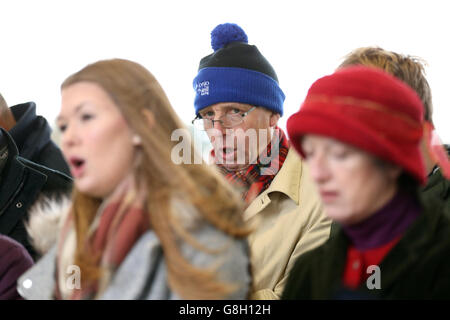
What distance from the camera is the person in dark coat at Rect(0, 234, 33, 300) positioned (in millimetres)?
1996

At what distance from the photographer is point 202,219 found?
148cm

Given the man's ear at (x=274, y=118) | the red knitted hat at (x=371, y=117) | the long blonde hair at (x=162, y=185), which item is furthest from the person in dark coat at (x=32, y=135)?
the red knitted hat at (x=371, y=117)

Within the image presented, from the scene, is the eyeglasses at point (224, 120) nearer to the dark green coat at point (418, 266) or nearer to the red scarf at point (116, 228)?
the red scarf at point (116, 228)

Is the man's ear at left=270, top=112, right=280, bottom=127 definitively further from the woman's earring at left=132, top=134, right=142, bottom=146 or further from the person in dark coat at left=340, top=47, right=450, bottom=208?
the woman's earring at left=132, top=134, right=142, bottom=146

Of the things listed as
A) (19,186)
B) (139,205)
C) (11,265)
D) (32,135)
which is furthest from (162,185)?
(32,135)

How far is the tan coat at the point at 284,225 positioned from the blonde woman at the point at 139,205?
1.08 m

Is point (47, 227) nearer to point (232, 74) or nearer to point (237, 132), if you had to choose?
point (237, 132)

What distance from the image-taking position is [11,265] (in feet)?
6.75

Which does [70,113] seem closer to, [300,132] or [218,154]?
[300,132]

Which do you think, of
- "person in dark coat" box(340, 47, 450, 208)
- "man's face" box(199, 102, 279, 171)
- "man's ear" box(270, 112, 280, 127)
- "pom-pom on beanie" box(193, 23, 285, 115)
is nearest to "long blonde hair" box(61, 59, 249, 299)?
"person in dark coat" box(340, 47, 450, 208)

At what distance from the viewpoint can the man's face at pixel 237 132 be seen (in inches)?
111

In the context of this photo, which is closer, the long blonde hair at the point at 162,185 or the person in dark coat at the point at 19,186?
the long blonde hair at the point at 162,185

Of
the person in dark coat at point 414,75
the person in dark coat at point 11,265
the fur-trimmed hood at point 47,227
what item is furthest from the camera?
the person in dark coat at point 414,75

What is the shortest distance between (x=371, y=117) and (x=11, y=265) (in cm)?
137
